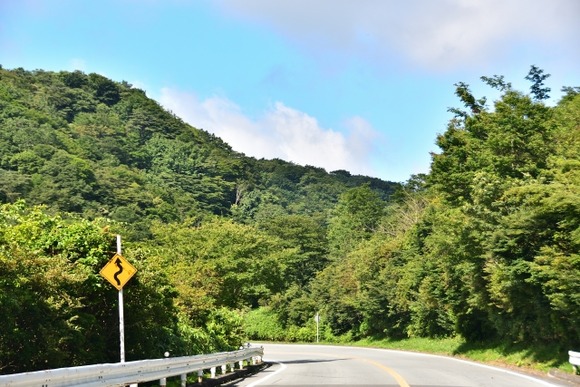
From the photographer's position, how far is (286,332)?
245ft

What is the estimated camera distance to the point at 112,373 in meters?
11.1

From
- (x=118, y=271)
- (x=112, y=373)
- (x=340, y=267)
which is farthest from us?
(x=340, y=267)

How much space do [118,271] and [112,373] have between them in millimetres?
3511

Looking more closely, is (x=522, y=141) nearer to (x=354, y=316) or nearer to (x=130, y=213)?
(x=354, y=316)

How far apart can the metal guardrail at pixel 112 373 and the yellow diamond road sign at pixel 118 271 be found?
1.79 meters

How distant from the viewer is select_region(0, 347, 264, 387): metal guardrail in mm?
8231

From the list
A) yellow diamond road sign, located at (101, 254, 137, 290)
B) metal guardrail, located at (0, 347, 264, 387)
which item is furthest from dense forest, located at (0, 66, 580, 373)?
metal guardrail, located at (0, 347, 264, 387)

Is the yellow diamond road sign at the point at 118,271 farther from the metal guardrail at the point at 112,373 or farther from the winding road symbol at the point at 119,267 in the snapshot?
the metal guardrail at the point at 112,373

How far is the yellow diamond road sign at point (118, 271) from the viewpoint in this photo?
1418 cm

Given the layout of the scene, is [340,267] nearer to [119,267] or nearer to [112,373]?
[119,267]

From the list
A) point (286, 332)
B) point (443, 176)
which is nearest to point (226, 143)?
point (286, 332)

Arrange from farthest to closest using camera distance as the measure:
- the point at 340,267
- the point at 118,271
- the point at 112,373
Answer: the point at 340,267
the point at 118,271
the point at 112,373

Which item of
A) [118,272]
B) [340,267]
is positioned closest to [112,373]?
[118,272]

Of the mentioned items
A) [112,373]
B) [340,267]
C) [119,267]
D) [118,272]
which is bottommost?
[112,373]
